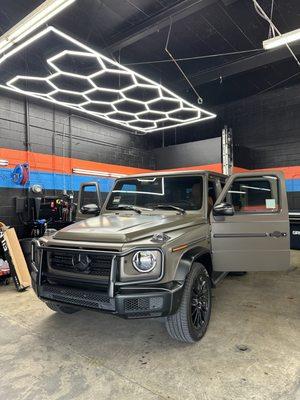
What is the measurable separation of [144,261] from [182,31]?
546 cm

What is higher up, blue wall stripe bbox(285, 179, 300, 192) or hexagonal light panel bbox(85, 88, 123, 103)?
hexagonal light panel bbox(85, 88, 123, 103)

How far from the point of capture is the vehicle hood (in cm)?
246

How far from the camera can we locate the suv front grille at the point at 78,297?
2.22 metres

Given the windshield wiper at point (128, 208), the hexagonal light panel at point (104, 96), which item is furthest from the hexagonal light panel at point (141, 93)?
the windshield wiper at point (128, 208)

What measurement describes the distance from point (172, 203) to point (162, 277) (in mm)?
1315

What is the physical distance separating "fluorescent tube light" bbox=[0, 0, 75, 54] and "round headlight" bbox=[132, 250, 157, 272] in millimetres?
2683

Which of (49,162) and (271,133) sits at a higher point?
(271,133)

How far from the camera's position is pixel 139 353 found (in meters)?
2.48

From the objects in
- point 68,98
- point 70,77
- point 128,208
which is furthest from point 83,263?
point 68,98

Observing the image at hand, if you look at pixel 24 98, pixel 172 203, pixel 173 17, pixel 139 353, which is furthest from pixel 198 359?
pixel 24 98

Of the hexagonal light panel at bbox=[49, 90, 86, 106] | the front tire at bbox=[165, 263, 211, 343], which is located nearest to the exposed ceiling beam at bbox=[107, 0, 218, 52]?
the hexagonal light panel at bbox=[49, 90, 86, 106]

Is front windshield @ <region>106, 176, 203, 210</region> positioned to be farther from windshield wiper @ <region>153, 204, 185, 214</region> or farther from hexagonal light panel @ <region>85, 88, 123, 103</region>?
hexagonal light panel @ <region>85, 88, 123, 103</region>

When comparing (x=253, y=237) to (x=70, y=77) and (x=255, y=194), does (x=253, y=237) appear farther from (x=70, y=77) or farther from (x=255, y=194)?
(x=70, y=77)

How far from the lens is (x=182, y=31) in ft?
19.6
